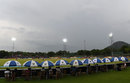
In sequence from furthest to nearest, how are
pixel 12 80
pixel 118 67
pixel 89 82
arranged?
pixel 118 67 → pixel 12 80 → pixel 89 82

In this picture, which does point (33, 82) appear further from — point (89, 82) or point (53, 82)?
point (89, 82)

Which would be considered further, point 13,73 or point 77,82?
point 13,73

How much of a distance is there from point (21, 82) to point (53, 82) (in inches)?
131

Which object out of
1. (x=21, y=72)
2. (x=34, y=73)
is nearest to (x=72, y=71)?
(x=34, y=73)

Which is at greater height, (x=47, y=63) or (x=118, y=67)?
(x=47, y=63)

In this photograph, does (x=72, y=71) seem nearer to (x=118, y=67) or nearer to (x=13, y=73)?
(x=13, y=73)

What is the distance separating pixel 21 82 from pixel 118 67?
15901 millimetres

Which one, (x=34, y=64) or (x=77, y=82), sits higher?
(x=34, y=64)

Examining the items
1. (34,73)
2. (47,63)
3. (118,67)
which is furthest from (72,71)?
(118,67)

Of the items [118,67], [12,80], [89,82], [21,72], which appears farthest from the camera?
[118,67]

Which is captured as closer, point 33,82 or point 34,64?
point 33,82

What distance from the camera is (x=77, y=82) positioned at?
43.5 ft

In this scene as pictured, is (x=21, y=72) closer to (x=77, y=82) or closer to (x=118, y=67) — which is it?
(x=77, y=82)

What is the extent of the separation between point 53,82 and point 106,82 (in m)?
5.40
